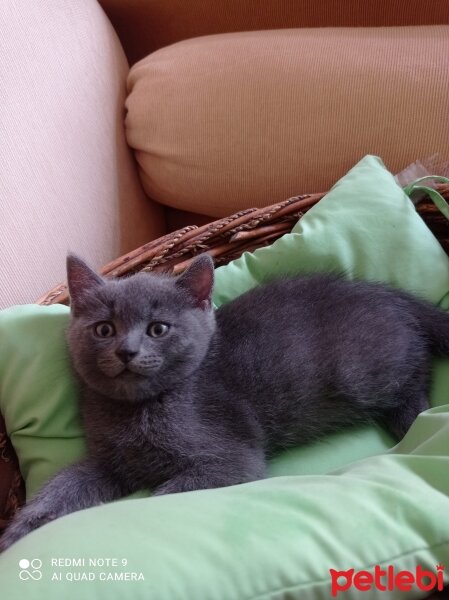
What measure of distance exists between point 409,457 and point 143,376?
41 cm

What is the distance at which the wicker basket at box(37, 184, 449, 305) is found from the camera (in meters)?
1.28

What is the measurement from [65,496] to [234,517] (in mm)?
366

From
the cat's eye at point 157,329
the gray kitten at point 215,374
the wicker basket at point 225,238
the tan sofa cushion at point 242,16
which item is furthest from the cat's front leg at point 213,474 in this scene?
the tan sofa cushion at point 242,16

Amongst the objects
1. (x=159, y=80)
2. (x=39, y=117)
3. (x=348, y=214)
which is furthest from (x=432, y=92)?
(x=39, y=117)

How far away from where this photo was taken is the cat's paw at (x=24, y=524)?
0.90m

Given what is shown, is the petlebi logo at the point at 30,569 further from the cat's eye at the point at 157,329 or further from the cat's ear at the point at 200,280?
the cat's ear at the point at 200,280

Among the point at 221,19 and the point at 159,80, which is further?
the point at 221,19

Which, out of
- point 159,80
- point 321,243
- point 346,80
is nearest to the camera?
point 321,243

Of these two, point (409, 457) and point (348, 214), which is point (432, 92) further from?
point (409, 457)

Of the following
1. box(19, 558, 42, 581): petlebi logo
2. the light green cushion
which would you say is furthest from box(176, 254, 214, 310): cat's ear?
box(19, 558, 42, 581): petlebi logo

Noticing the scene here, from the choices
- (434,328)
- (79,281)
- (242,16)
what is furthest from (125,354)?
(242,16)

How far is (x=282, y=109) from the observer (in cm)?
150

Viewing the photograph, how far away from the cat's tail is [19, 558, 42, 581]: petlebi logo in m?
0.84

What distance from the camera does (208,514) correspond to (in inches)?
28.0
